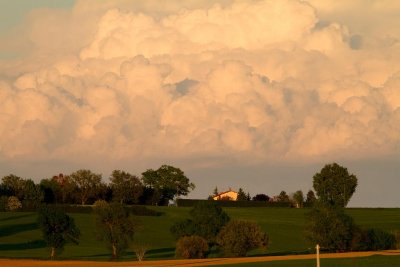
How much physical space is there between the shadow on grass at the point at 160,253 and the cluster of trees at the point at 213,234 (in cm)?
294

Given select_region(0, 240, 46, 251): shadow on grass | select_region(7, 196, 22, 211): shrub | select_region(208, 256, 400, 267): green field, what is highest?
select_region(7, 196, 22, 211): shrub

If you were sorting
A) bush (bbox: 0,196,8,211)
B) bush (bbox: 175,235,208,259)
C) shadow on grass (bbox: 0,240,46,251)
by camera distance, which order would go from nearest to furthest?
bush (bbox: 175,235,208,259) < shadow on grass (bbox: 0,240,46,251) < bush (bbox: 0,196,8,211)

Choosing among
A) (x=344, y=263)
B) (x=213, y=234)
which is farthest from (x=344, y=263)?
(x=213, y=234)

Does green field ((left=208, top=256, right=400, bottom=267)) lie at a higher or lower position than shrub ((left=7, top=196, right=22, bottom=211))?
lower

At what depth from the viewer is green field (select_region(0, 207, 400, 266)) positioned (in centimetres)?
12269

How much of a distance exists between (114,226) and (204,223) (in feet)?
35.6

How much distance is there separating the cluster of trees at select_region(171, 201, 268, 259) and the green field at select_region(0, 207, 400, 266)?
10.4 ft

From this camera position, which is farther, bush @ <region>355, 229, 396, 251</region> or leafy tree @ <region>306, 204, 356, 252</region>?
bush @ <region>355, 229, 396, 251</region>

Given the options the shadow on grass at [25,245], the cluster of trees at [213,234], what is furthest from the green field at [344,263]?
the shadow on grass at [25,245]

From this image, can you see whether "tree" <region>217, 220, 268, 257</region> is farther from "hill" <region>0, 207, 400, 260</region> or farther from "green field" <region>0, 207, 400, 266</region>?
"hill" <region>0, 207, 400, 260</region>

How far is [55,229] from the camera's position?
115812 millimetres

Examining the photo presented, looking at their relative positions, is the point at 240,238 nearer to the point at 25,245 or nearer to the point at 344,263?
the point at 344,263

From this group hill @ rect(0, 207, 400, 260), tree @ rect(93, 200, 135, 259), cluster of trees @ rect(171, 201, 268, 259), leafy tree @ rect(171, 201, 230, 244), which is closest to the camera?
cluster of trees @ rect(171, 201, 268, 259)

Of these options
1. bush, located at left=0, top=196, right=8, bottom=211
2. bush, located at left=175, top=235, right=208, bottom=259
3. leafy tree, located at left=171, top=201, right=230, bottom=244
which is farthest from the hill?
bush, located at left=0, top=196, right=8, bottom=211
